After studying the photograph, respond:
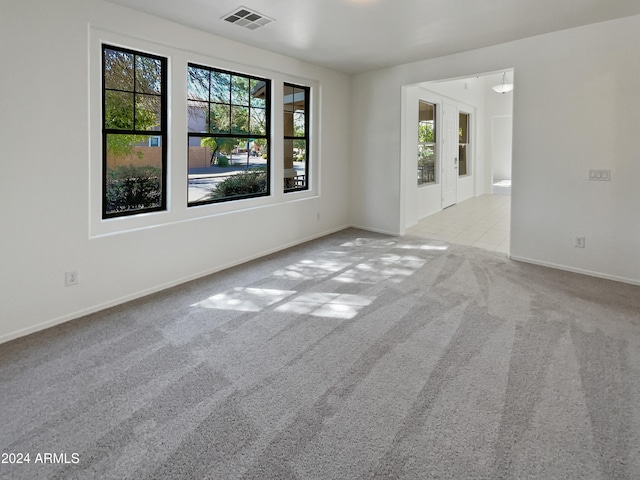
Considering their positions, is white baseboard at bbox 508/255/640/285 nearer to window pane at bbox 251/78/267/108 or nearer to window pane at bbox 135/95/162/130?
window pane at bbox 251/78/267/108

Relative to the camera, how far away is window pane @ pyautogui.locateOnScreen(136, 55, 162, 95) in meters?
3.84

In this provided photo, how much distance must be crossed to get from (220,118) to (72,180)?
1.94 m

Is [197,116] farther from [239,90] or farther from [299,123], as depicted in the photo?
[299,123]

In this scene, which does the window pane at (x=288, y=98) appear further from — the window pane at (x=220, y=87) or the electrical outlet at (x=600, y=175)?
the electrical outlet at (x=600, y=175)

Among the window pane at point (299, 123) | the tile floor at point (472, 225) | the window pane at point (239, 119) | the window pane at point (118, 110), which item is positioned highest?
the window pane at point (299, 123)

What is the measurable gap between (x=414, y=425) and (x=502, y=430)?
1.39 feet

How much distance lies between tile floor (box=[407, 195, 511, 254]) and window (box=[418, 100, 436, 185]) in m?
A: 0.84

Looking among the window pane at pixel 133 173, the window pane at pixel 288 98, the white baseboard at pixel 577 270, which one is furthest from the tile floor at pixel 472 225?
the window pane at pixel 133 173

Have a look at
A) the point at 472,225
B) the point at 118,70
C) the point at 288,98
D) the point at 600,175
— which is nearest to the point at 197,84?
the point at 118,70

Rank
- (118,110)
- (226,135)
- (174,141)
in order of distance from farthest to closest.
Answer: (226,135) < (174,141) < (118,110)

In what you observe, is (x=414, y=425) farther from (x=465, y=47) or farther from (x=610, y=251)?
(x=465, y=47)

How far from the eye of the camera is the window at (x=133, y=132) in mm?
3635

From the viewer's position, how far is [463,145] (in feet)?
33.1

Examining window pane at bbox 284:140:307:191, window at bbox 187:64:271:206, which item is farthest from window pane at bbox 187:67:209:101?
window pane at bbox 284:140:307:191
